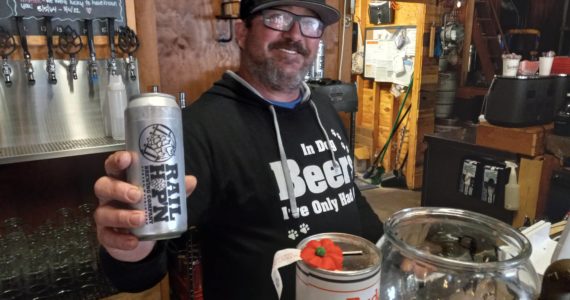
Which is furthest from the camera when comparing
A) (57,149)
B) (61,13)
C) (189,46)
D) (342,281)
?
(189,46)

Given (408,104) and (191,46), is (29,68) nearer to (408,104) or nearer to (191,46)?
(191,46)

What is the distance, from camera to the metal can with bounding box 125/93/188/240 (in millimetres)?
599

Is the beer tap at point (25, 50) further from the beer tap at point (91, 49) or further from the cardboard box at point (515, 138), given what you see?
the cardboard box at point (515, 138)

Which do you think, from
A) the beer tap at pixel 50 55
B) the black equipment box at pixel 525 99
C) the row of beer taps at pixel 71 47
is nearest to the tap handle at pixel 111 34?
the row of beer taps at pixel 71 47

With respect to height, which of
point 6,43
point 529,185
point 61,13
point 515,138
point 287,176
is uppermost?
point 61,13

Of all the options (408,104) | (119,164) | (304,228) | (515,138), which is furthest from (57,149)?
(408,104)

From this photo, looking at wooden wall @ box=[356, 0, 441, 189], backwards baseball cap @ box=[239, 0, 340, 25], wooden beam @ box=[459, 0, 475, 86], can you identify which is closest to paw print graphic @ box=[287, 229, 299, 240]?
backwards baseball cap @ box=[239, 0, 340, 25]

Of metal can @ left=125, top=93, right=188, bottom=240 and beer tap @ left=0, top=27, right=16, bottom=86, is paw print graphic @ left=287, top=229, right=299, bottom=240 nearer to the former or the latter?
metal can @ left=125, top=93, right=188, bottom=240

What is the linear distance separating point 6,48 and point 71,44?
22 centimetres

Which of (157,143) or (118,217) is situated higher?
(157,143)

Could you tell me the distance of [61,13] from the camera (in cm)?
165

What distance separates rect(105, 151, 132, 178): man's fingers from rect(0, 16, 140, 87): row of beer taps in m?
1.22

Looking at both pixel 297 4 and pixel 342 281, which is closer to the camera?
pixel 342 281

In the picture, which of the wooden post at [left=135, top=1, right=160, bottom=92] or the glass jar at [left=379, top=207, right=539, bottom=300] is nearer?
the glass jar at [left=379, top=207, right=539, bottom=300]
